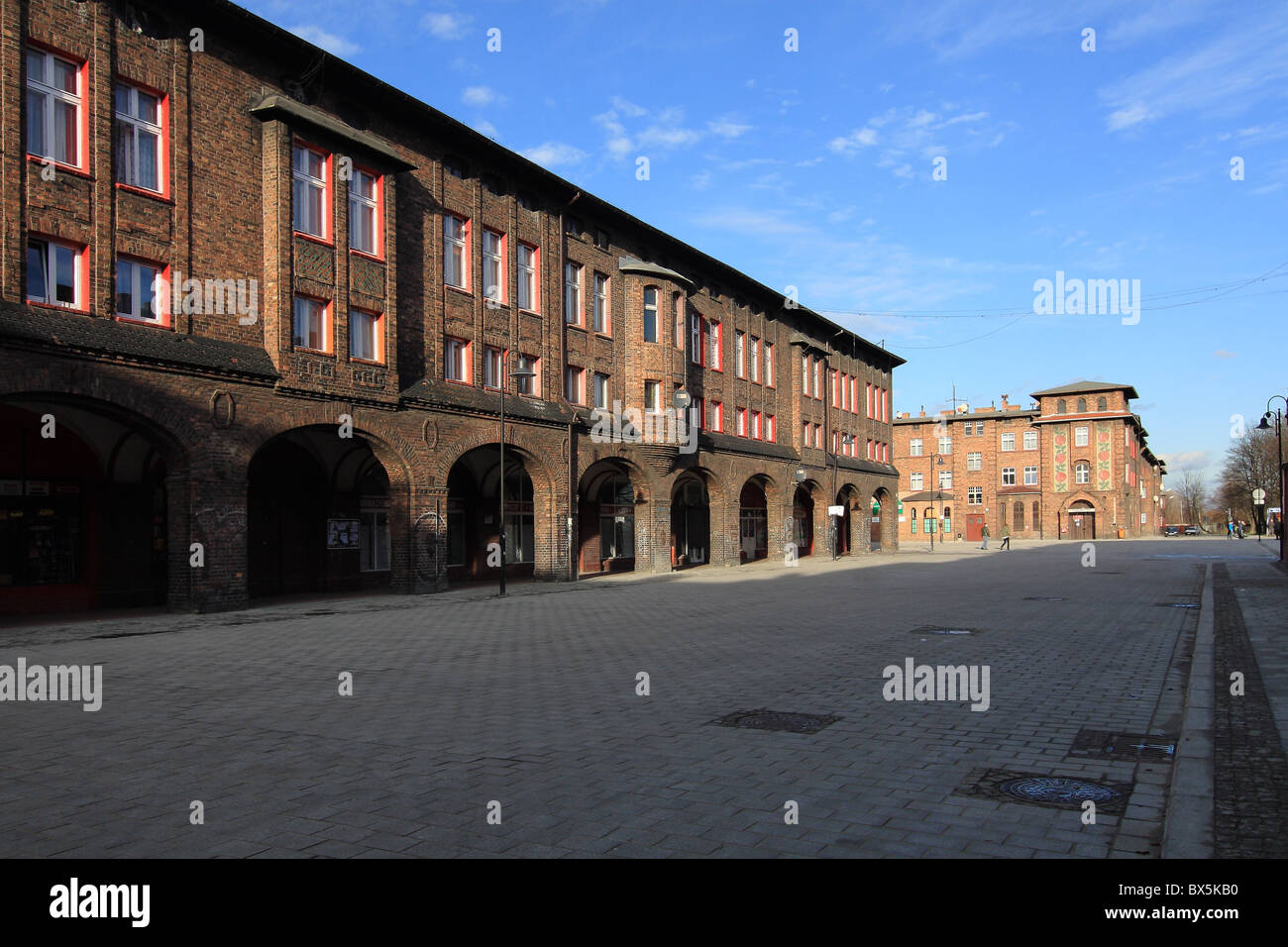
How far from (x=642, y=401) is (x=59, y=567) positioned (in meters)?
19.0

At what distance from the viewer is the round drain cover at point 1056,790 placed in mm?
5688

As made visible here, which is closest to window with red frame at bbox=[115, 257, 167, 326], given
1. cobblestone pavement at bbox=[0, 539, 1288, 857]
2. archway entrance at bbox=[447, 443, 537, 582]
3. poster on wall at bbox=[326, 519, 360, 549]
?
cobblestone pavement at bbox=[0, 539, 1288, 857]

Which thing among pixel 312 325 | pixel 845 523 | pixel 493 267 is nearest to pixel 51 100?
pixel 312 325

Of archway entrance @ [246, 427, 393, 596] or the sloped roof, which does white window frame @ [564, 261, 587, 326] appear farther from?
the sloped roof

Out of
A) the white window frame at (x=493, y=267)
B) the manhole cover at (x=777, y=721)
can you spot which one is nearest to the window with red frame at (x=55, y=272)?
the white window frame at (x=493, y=267)

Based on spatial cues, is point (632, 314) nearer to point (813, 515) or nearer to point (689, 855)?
point (813, 515)

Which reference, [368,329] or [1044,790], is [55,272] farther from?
[1044,790]

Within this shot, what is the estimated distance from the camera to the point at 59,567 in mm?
20938

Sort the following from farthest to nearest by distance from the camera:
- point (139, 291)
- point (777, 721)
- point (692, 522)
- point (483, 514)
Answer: point (692, 522), point (483, 514), point (139, 291), point (777, 721)

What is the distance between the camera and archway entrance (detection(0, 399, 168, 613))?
20.1 metres

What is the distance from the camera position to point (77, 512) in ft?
70.0

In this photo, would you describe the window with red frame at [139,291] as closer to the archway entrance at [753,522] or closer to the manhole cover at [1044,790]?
the manhole cover at [1044,790]

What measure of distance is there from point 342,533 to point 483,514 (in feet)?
18.8
